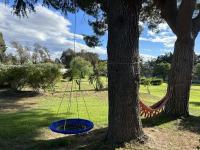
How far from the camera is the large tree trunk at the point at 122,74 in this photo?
574 cm

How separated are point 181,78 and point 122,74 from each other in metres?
3.26

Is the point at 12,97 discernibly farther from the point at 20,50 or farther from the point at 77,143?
the point at 20,50

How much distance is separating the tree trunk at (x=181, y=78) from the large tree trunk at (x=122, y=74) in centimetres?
296

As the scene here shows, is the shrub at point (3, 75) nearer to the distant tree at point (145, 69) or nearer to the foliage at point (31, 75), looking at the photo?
the foliage at point (31, 75)

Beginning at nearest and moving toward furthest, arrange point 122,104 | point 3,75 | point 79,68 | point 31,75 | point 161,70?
point 122,104 → point 31,75 → point 3,75 → point 79,68 → point 161,70

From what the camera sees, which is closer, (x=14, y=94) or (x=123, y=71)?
(x=123, y=71)

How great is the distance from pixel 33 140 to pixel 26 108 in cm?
500

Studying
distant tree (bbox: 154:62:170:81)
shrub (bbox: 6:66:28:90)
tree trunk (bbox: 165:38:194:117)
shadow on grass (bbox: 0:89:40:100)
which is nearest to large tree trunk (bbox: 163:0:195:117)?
tree trunk (bbox: 165:38:194:117)

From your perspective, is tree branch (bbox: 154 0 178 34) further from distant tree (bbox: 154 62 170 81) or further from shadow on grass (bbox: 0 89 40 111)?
distant tree (bbox: 154 62 170 81)

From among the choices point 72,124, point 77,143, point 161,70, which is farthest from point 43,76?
point 161,70

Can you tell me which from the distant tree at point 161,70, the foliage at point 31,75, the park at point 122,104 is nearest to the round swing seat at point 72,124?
the park at point 122,104

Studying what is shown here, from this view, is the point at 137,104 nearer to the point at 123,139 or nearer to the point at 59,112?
the point at 123,139

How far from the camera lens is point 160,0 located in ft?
28.0

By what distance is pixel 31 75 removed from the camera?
15539 millimetres
